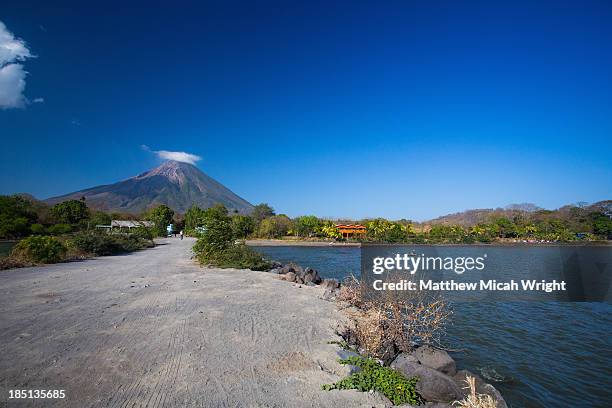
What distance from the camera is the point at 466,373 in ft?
20.9

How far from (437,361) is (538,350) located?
4476 millimetres

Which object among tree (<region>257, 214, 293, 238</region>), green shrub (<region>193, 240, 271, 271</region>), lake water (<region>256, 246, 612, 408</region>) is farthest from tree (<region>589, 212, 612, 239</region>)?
green shrub (<region>193, 240, 271, 271</region>)

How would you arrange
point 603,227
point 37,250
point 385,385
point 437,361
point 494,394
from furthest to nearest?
point 603,227 → point 37,250 → point 437,361 → point 494,394 → point 385,385

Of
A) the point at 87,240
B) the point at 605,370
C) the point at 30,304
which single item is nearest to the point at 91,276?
the point at 30,304

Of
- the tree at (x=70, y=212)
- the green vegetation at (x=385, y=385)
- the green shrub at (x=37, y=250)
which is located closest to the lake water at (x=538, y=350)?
the green vegetation at (x=385, y=385)

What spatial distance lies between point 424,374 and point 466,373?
1.47m

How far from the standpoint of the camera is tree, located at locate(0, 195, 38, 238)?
43.1 m

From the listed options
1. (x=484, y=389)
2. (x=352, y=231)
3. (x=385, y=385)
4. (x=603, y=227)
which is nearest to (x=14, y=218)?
(x=385, y=385)

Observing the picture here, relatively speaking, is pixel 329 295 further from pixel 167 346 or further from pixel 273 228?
pixel 273 228

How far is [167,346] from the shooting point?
634cm

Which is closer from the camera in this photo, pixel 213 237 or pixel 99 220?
pixel 213 237

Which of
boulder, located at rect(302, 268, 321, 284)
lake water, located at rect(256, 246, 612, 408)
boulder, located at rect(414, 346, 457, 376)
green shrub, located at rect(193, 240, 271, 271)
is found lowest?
lake water, located at rect(256, 246, 612, 408)

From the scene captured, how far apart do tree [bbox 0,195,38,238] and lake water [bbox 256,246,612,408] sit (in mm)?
53133

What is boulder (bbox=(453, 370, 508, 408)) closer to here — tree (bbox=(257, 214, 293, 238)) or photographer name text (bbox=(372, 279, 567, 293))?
photographer name text (bbox=(372, 279, 567, 293))
